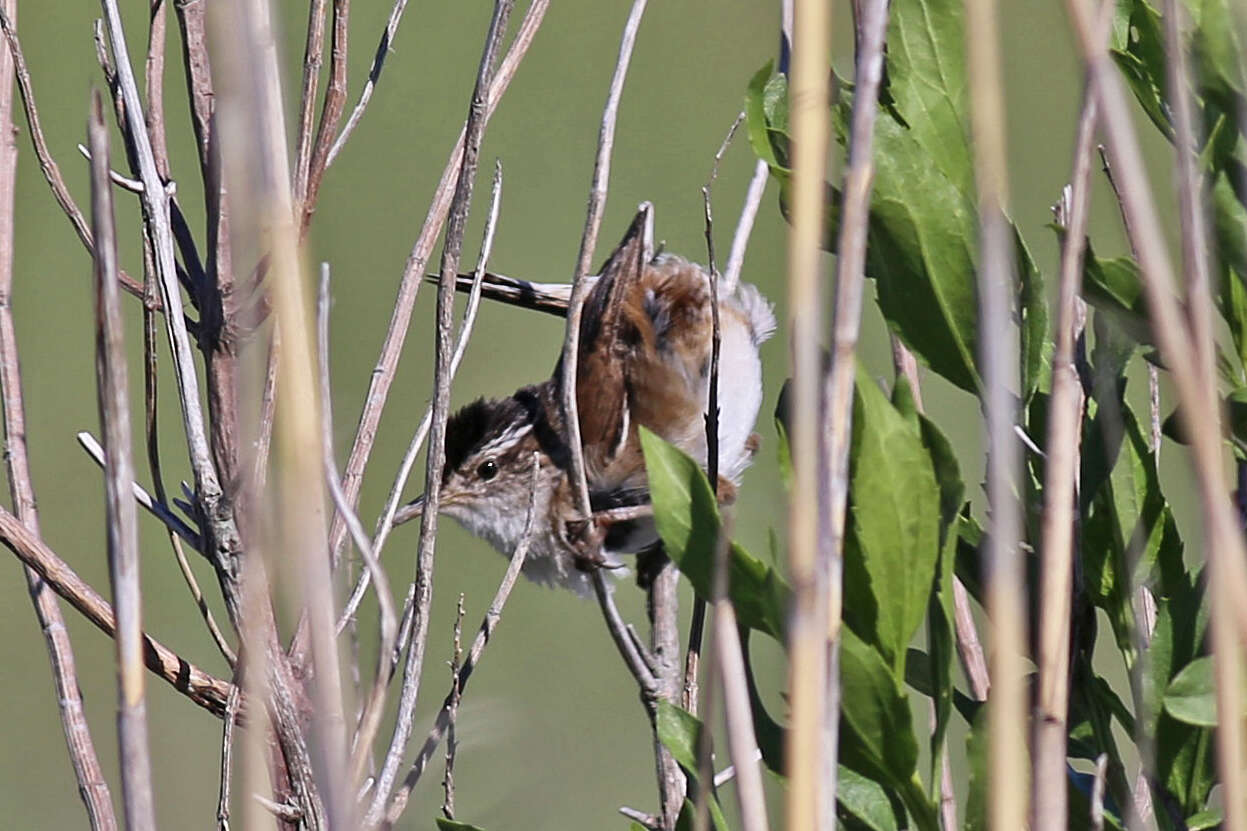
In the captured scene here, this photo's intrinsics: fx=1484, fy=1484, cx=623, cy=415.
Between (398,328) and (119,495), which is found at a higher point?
(398,328)

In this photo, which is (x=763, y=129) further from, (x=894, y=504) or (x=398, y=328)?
(x=398, y=328)

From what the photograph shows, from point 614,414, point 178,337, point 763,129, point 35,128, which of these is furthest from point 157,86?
point 614,414

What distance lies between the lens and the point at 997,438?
1.01 metres

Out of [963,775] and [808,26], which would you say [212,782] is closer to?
[963,775]

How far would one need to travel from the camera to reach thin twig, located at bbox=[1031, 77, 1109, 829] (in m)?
1.00

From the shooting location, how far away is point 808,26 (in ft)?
3.26

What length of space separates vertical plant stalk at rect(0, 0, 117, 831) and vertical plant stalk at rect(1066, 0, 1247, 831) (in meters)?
1.00

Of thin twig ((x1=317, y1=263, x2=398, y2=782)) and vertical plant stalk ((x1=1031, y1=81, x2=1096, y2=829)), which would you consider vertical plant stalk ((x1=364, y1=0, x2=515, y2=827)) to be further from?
vertical plant stalk ((x1=1031, y1=81, x2=1096, y2=829))

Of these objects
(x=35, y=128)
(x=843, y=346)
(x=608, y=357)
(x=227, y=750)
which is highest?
(x=35, y=128)

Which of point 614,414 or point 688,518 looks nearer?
point 688,518

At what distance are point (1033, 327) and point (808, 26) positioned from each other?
Answer: 33cm

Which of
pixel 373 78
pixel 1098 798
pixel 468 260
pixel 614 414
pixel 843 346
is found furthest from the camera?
pixel 468 260

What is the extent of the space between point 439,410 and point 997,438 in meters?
0.51

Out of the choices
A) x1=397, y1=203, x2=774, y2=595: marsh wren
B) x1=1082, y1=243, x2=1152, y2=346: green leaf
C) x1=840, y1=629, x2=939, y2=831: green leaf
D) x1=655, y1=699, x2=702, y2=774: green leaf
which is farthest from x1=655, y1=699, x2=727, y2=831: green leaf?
x1=397, y1=203, x2=774, y2=595: marsh wren
